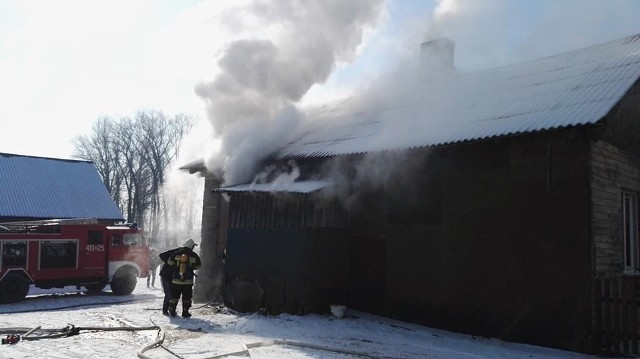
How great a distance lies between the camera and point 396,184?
35.4 ft

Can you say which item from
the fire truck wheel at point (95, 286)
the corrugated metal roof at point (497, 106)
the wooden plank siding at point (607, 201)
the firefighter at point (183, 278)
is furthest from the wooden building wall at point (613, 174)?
the fire truck wheel at point (95, 286)

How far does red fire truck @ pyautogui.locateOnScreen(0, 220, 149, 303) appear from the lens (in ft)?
48.3

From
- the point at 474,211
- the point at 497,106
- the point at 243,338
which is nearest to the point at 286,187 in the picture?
the point at 243,338

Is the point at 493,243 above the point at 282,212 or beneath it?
beneath

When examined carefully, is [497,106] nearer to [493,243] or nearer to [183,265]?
[493,243]

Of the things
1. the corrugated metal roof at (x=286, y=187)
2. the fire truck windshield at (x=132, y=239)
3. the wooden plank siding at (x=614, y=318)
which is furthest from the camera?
the fire truck windshield at (x=132, y=239)

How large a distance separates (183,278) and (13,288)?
6618mm

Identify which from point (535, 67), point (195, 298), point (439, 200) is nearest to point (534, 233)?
point (439, 200)

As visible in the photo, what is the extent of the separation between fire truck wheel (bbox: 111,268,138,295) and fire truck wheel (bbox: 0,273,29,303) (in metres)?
2.66

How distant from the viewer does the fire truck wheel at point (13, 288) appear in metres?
14.3

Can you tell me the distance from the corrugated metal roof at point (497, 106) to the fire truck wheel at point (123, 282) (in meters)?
7.72

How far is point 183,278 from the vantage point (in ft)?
36.0

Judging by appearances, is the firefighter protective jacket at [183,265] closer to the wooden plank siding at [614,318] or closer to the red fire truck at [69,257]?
the red fire truck at [69,257]

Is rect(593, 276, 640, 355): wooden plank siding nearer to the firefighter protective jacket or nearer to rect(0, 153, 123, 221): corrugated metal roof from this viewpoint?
the firefighter protective jacket
